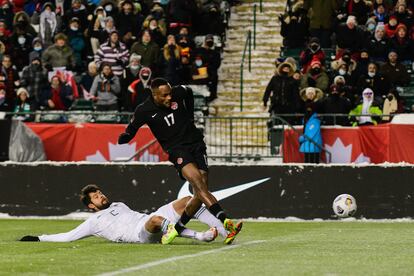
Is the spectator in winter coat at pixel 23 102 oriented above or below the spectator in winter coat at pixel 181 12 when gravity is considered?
below

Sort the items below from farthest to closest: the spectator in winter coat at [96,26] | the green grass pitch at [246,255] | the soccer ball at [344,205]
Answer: the spectator in winter coat at [96,26] < the soccer ball at [344,205] < the green grass pitch at [246,255]

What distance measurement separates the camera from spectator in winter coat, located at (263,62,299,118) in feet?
84.1

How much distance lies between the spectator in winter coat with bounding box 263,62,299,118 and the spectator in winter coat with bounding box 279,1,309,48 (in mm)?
2523

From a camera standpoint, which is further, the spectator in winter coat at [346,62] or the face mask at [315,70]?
the spectator in winter coat at [346,62]

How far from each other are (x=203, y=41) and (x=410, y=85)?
5623mm

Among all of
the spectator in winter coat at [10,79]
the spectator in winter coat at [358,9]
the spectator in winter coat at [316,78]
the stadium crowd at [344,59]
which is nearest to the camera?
the stadium crowd at [344,59]

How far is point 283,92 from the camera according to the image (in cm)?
2584

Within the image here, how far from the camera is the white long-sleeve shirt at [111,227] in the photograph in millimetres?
14898

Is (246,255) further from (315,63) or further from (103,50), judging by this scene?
(103,50)

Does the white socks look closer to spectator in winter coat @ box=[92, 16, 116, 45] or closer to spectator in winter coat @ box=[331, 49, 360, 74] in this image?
spectator in winter coat @ box=[331, 49, 360, 74]

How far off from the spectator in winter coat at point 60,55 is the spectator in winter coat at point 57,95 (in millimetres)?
1531

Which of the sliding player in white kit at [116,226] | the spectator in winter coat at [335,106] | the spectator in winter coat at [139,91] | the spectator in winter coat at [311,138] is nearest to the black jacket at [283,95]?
the spectator in winter coat at [335,106]

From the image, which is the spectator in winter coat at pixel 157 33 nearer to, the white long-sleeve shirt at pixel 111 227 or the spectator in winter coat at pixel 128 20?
the spectator in winter coat at pixel 128 20

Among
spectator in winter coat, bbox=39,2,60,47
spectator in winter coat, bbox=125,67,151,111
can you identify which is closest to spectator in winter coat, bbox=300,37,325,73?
spectator in winter coat, bbox=125,67,151,111
